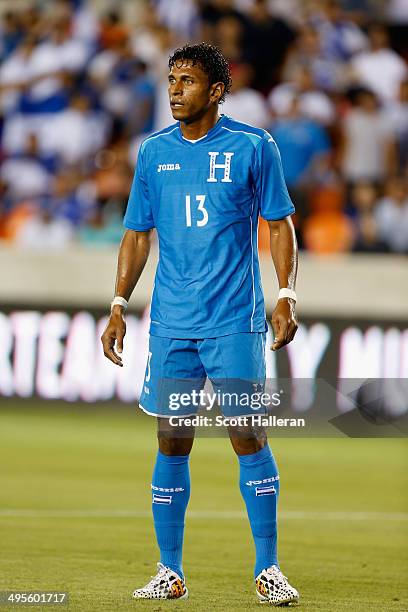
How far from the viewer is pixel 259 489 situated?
520 cm

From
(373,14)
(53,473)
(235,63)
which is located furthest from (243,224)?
(373,14)

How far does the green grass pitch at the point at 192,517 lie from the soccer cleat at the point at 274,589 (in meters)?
0.08

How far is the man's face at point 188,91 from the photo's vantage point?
5.24m

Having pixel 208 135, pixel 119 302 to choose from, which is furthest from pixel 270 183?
pixel 119 302

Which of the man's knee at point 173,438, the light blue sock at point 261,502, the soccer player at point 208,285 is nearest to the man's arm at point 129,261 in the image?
the soccer player at point 208,285

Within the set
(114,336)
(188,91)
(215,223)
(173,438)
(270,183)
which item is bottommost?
(173,438)

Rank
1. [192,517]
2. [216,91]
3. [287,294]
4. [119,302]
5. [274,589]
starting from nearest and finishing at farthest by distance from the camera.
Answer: [274,589] < [287,294] < [216,91] < [119,302] < [192,517]

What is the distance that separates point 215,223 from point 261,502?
45.7 inches

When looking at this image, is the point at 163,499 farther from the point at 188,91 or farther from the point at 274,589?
the point at 188,91

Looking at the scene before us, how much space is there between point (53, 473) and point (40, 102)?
629cm

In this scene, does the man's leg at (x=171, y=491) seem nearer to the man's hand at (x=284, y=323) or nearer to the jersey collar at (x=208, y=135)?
the man's hand at (x=284, y=323)

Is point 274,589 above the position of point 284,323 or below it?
below

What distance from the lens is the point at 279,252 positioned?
532cm

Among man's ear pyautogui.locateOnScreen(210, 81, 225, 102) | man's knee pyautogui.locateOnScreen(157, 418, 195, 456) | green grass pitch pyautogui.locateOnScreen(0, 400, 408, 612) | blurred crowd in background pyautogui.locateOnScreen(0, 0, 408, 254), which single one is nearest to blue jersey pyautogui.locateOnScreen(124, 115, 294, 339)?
man's ear pyautogui.locateOnScreen(210, 81, 225, 102)
